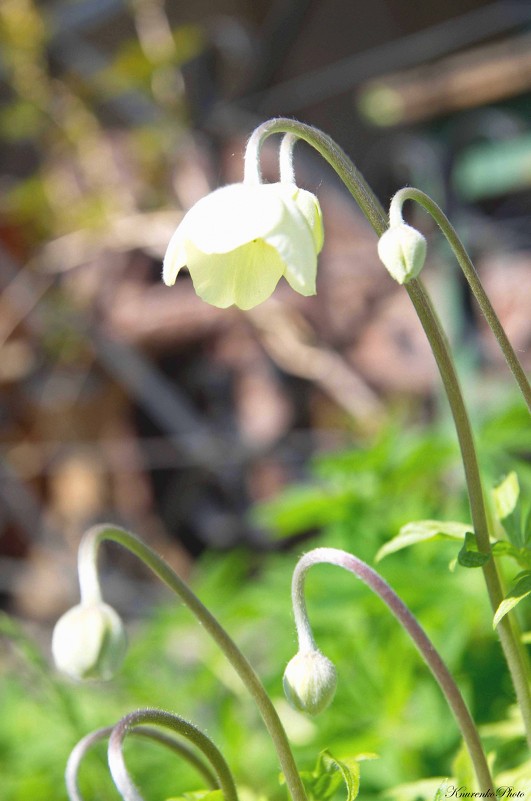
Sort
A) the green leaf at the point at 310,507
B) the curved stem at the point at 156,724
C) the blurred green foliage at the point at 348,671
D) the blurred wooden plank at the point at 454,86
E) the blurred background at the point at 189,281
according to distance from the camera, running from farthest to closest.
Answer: the blurred background at the point at 189,281, the blurred wooden plank at the point at 454,86, the green leaf at the point at 310,507, the blurred green foliage at the point at 348,671, the curved stem at the point at 156,724

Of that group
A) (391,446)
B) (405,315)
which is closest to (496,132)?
(405,315)

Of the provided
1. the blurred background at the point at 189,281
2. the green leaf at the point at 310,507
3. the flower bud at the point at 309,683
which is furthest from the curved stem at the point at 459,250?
the blurred background at the point at 189,281

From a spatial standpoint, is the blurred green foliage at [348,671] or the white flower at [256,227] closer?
the white flower at [256,227]

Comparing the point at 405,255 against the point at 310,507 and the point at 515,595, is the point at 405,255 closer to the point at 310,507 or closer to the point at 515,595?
the point at 515,595

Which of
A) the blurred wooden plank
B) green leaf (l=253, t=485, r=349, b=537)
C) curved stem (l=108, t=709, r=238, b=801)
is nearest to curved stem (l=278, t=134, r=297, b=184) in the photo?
curved stem (l=108, t=709, r=238, b=801)

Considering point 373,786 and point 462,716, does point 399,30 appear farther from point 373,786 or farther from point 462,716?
point 462,716

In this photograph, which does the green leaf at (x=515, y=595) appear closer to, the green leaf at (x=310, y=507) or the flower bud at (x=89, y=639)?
the flower bud at (x=89, y=639)
